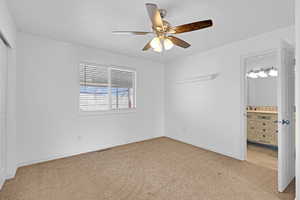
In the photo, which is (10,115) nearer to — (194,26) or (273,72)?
(194,26)

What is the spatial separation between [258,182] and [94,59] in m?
3.84

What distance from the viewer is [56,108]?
2.87 m

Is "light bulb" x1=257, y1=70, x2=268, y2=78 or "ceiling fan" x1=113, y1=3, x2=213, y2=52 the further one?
"light bulb" x1=257, y1=70, x2=268, y2=78

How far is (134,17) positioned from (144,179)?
242 cm

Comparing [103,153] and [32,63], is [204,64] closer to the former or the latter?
→ [103,153]

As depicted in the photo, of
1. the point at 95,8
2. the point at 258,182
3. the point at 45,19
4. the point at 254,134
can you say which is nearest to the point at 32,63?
the point at 45,19

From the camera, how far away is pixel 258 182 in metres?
2.05

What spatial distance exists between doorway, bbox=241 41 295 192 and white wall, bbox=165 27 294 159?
0.15 metres

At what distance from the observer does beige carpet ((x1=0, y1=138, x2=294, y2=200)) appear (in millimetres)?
1799

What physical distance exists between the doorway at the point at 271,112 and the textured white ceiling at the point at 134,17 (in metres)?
0.50

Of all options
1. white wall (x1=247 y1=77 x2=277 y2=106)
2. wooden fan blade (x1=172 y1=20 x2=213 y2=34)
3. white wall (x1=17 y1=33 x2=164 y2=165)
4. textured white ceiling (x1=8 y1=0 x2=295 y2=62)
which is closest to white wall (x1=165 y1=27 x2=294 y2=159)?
textured white ceiling (x1=8 y1=0 x2=295 y2=62)

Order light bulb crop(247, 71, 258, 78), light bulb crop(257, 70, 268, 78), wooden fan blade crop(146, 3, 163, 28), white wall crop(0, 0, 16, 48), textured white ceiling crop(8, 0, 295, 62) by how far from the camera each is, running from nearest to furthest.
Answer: wooden fan blade crop(146, 3, 163, 28)
white wall crop(0, 0, 16, 48)
textured white ceiling crop(8, 0, 295, 62)
light bulb crop(257, 70, 268, 78)
light bulb crop(247, 71, 258, 78)

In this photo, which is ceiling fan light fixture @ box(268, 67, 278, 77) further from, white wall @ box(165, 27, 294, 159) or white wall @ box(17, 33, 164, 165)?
white wall @ box(17, 33, 164, 165)

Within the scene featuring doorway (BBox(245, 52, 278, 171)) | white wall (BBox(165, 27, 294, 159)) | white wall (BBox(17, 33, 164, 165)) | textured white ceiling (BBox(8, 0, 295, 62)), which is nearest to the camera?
textured white ceiling (BBox(8, 0, 295, 62))
